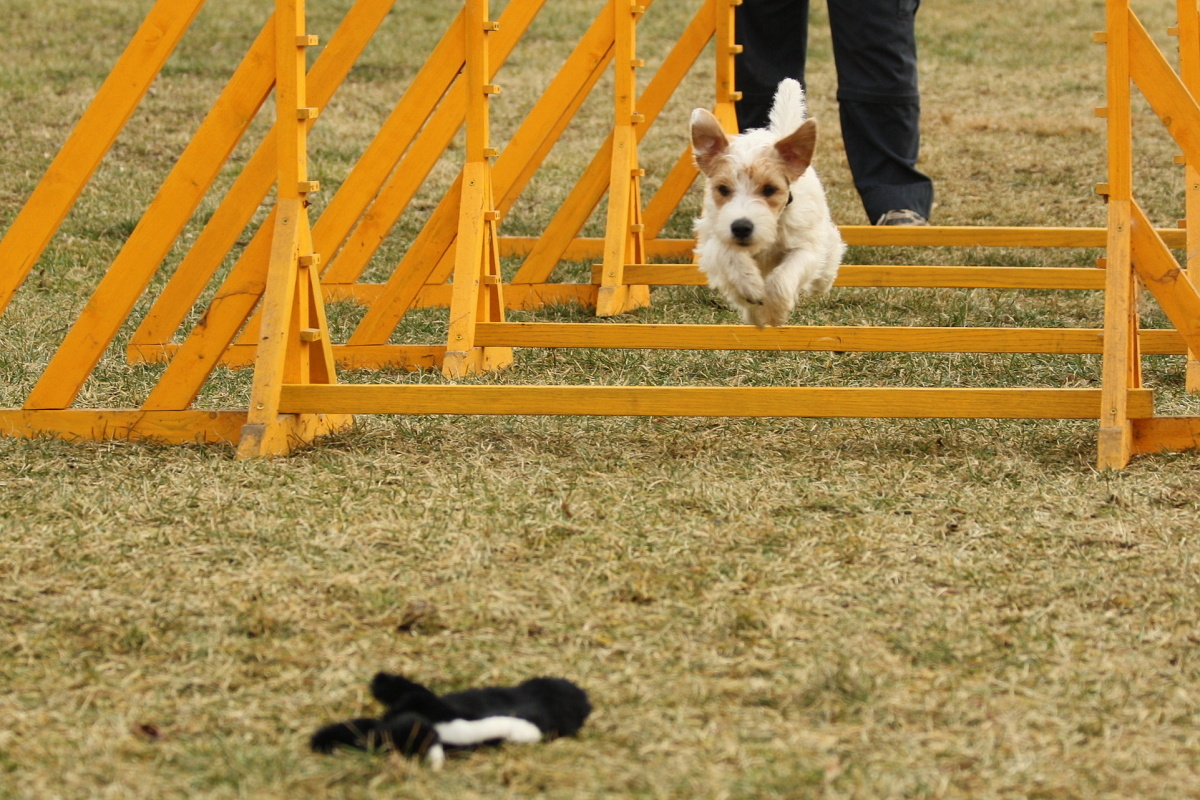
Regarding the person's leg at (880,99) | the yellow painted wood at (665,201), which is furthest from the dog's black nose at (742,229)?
the yellow painted wood at (665,201)

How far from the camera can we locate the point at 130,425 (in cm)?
448

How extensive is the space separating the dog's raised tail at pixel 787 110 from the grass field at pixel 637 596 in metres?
0.91

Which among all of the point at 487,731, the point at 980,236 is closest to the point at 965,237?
the point at 980,236

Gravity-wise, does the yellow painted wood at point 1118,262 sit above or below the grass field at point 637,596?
above

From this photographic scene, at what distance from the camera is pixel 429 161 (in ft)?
19.2

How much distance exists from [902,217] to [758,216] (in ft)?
9.76

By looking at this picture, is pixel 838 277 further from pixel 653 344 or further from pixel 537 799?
pixel 537 799

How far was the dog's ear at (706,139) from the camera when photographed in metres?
4.61

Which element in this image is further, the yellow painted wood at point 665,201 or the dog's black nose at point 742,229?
the yellow painted wood at point 665,201

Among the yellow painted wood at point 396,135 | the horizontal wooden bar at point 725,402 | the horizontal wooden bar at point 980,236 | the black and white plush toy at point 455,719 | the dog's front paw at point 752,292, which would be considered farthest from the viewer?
the horizontal wooden bar at point 980,236

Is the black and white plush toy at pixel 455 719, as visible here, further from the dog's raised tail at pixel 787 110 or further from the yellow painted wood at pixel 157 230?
the dog's raised tail at pixel 787 110

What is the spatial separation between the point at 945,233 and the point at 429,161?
88.7 inches

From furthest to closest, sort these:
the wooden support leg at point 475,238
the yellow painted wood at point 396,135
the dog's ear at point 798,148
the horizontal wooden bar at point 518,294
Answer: the horizontal wooden bar at point 518,294, the yellow painted wood at point 396,135, the wooden support leg at point 475,238, the dog's ear at point 798,148

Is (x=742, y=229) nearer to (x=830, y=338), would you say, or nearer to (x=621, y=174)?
(x=830, y=338)
